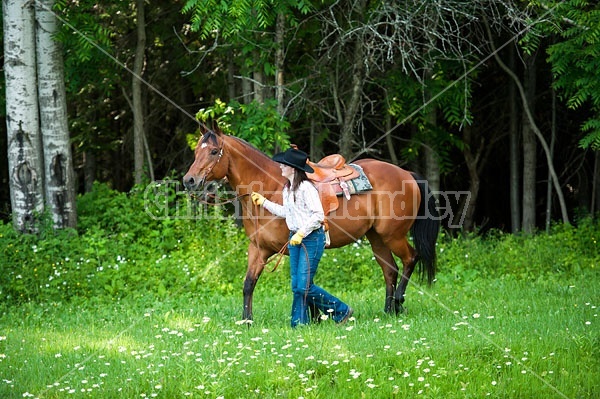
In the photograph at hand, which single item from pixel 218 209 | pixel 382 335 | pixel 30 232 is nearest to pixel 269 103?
pixel 218 209

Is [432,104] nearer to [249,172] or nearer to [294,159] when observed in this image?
[249,172]

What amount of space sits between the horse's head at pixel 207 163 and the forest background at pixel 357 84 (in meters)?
3.24

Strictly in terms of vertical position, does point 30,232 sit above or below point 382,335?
above

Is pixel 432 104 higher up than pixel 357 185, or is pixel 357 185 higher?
pixel 432 104

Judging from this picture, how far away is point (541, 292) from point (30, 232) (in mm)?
7929

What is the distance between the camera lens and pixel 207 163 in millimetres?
8570

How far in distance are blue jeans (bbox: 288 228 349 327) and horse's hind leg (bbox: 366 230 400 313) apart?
0.92m

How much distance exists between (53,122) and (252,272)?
18.7 ft

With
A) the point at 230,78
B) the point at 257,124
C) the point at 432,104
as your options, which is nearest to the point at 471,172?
the point at 432,104

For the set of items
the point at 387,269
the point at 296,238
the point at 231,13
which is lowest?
the point at 387,269

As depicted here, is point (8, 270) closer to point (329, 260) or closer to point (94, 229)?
point (94, 229)

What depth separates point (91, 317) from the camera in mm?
10016

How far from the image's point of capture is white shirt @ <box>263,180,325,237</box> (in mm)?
8211

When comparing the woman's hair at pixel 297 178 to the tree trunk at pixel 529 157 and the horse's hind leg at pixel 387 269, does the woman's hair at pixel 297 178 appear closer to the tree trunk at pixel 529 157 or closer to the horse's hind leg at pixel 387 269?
the horse's hind leg at pixel 387 269
